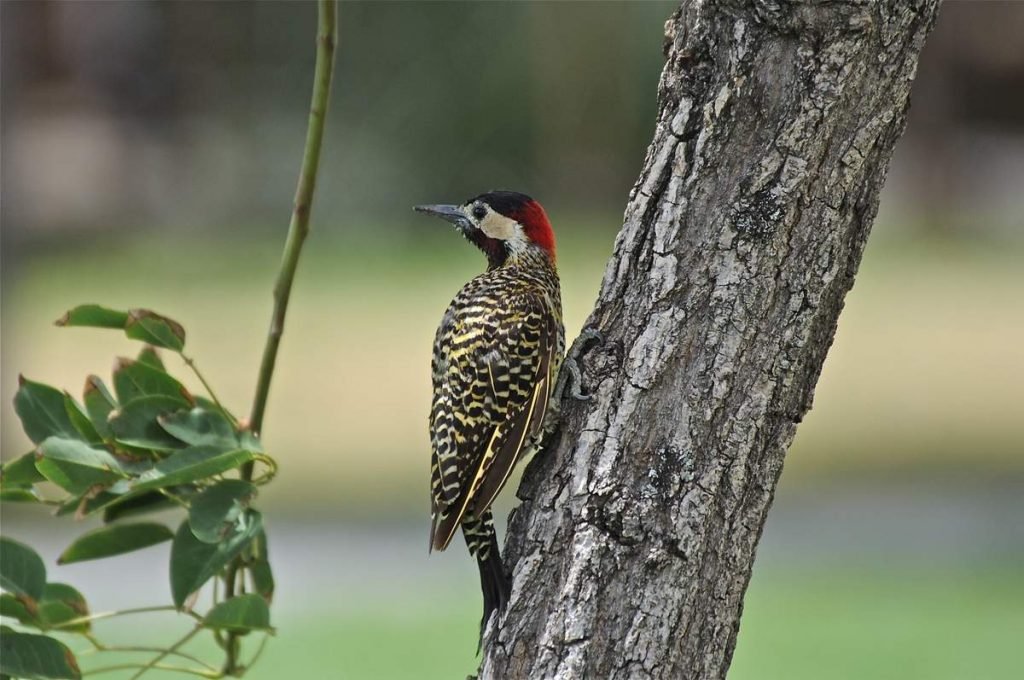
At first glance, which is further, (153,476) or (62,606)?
(62,606)

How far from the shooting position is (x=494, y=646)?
94.5 inches

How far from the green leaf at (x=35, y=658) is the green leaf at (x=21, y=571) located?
13cm

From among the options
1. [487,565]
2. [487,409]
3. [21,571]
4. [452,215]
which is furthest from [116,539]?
[452,215]

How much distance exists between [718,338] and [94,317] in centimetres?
110

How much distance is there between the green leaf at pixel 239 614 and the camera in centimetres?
243

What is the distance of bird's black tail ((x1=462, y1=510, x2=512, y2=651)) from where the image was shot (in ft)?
8.23

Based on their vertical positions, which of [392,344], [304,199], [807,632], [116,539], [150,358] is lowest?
[116,539]

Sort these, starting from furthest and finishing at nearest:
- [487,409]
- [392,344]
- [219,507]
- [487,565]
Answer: [392,344] < [487,409] < [487,565] < [219,507]

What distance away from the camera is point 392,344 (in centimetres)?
1475

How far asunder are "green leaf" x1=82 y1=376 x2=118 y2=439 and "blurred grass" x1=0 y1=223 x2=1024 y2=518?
23.1 feet

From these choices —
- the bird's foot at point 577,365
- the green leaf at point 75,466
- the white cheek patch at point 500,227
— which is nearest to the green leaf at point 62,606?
the green leaf at point 75,466

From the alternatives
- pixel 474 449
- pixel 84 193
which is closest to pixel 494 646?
pixel 474 449

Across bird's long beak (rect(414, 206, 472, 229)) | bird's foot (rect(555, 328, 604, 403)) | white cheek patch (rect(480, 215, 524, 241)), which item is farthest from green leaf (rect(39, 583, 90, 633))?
white cheek patch (rect(480, 215, 524, 241))

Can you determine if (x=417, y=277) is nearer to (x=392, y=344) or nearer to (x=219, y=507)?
(x=392, y=344)
